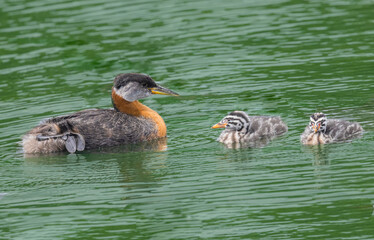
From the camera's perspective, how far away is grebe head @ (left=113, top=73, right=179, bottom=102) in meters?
11.1

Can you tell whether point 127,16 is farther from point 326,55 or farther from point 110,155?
point 110,155

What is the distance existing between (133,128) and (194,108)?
43.8 inches

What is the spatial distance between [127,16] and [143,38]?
1691mm

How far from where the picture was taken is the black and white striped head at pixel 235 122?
33.6 feet

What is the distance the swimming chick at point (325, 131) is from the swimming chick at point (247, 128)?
438mm

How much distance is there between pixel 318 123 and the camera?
970 cm

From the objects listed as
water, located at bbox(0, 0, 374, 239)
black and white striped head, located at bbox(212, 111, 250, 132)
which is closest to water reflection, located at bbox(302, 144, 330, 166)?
water, located at bbox(0, 0, 374, 239)

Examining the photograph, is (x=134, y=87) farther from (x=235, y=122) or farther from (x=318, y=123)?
(x=318, y=123)

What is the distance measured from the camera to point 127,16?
55.6 feet

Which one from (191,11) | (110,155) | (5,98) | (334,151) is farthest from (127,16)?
(334,151)

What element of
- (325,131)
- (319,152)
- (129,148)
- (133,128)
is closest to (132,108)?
(133,128)

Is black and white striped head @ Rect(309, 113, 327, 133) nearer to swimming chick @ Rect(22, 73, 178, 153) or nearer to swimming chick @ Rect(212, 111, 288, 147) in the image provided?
swimming chick @ Rect(212, 111, 288, 147)

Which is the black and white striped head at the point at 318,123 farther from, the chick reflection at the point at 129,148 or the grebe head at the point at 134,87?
the grebe head at the point at 134,87

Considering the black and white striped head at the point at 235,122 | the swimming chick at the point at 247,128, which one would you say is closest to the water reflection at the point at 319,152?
the swimming chick at the point at 247,128
